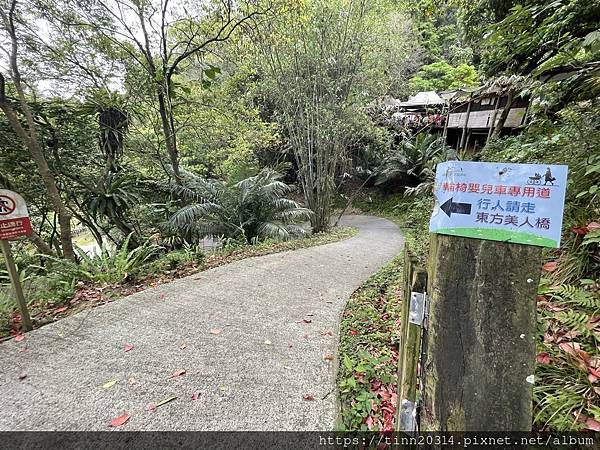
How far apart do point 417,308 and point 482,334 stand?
202 millimetres

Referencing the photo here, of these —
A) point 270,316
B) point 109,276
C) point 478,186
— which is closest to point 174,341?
point 270,316

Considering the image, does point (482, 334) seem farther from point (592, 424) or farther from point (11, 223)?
point (11, 223)

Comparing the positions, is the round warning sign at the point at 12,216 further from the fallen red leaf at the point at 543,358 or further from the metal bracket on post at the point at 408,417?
the fallen red leaf at the point at 543,358

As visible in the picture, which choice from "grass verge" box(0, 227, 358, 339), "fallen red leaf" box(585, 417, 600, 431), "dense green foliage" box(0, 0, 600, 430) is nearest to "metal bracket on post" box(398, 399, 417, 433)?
"dense green foliage" box(0, 0, 600, 430)

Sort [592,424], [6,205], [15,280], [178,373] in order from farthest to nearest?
[15,280]
[6,205]
[178,373]
[592,424]

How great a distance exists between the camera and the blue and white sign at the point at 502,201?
791 millimetres

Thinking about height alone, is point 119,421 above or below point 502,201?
below

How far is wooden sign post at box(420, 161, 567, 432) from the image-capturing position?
83cm

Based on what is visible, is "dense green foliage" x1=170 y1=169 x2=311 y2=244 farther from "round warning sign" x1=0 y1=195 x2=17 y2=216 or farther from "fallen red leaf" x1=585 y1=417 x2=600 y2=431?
"fallen red leaf" x1=585 y1=417 x2=600 y2=431

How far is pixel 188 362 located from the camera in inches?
81.7

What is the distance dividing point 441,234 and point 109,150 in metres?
6.41

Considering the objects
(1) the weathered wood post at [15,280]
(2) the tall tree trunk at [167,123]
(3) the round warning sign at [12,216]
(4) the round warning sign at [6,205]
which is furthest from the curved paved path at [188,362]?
(2) the tall tree trunk at [167,123]

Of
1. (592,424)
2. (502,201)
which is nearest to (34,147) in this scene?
(502,201)

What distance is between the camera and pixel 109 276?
3381 millimetres
